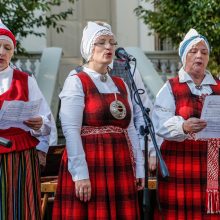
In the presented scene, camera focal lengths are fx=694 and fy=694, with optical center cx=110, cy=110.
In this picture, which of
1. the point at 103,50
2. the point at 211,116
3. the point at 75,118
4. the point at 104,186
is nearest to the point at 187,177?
the point at 211,116

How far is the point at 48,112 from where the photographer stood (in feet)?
15.2

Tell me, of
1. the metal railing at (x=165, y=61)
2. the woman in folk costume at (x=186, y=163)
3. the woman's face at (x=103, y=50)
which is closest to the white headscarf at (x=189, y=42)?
the woman in folk costume at (x=186, y=163)

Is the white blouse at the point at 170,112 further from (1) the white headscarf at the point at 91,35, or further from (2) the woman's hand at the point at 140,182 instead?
(1) the white headscarf at the point at 91,35

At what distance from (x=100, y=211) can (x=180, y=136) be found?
2.60 ft

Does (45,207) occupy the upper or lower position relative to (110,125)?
lower

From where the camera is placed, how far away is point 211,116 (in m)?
4.70

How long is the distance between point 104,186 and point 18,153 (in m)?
0.59

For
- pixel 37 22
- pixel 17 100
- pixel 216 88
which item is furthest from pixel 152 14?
pixel 17 100

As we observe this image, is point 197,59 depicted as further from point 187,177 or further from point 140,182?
point 140,182

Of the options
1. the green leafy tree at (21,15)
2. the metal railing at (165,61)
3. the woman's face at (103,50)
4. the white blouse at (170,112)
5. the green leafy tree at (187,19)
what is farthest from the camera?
the metal railing at (165,61)

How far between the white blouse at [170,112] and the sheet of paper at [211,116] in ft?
0.47

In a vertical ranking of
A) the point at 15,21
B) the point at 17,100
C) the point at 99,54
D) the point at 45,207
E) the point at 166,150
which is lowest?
the point at 45,207

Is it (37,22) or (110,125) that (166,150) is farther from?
(37,22)

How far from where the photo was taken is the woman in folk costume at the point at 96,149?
4.39 m
